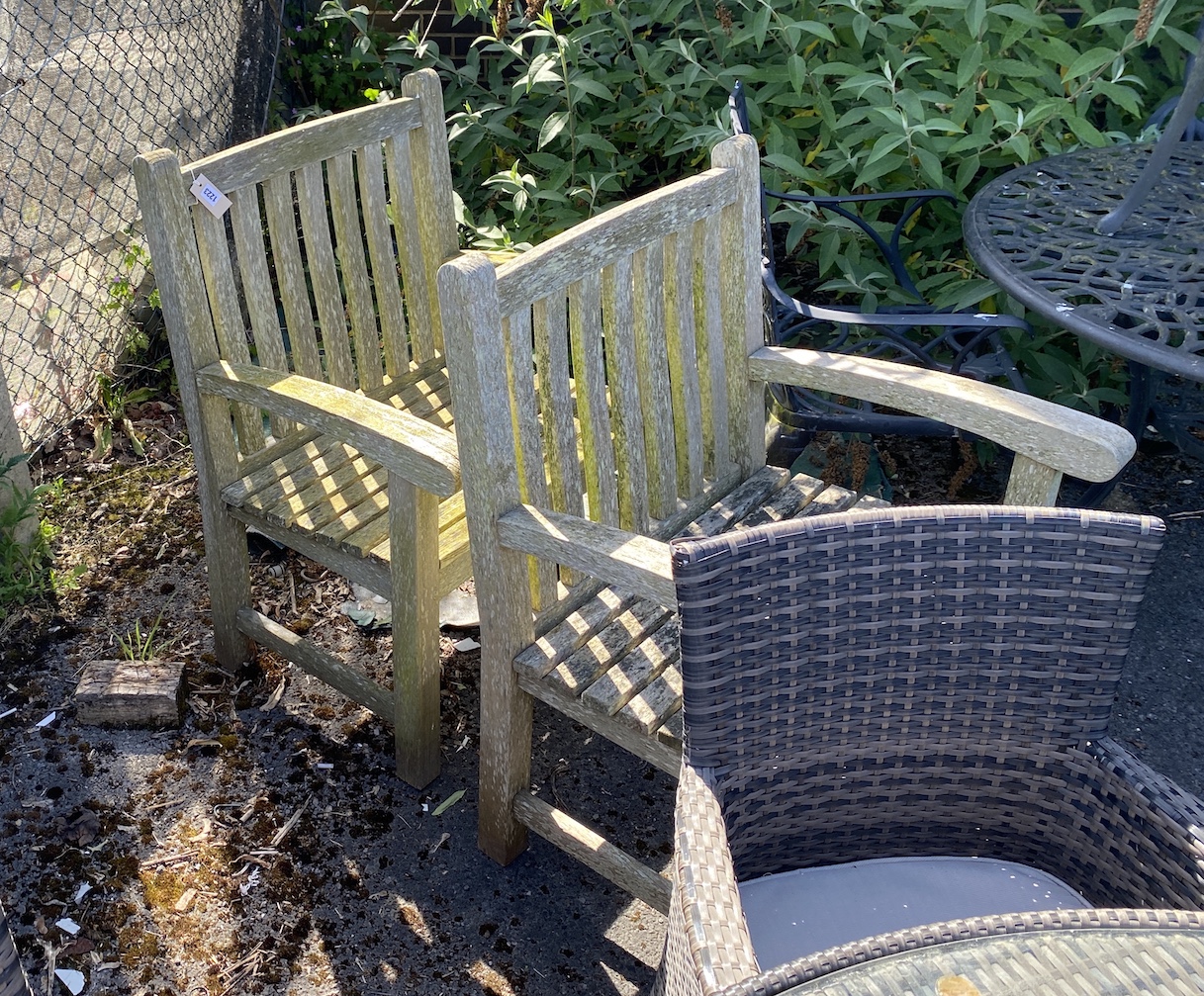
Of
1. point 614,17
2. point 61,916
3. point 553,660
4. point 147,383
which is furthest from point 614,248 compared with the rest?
point 147,383

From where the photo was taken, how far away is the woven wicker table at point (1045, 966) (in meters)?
0.98

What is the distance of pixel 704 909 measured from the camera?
45.9 inches

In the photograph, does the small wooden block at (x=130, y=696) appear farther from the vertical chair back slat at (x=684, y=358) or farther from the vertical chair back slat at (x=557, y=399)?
the vertical chair back slat at (x=684, y=358)

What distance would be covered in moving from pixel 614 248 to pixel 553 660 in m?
0.68

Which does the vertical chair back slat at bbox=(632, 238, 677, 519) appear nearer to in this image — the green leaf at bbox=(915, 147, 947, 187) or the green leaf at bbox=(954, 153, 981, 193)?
the green leaf at bbox=(915, 147, 947, 187)

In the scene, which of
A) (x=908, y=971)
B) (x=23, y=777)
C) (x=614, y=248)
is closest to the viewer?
(x=908, y=971)

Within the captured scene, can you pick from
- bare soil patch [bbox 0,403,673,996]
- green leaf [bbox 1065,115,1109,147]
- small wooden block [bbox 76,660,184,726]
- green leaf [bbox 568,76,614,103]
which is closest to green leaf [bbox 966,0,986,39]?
green leaf [bbox 1065,115,1109,147]

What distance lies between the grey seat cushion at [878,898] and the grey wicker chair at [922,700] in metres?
0.02

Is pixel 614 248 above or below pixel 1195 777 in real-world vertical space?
above

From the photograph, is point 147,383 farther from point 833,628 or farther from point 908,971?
point 908,971

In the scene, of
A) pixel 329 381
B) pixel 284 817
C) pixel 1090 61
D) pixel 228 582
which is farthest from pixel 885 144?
pixel 284 817

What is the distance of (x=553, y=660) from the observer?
1825mm

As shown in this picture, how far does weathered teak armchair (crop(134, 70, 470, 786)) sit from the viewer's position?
6.36 feet

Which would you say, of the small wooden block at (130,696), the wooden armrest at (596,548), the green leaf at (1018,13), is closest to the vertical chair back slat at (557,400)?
the wooden armrest at (596,548)
